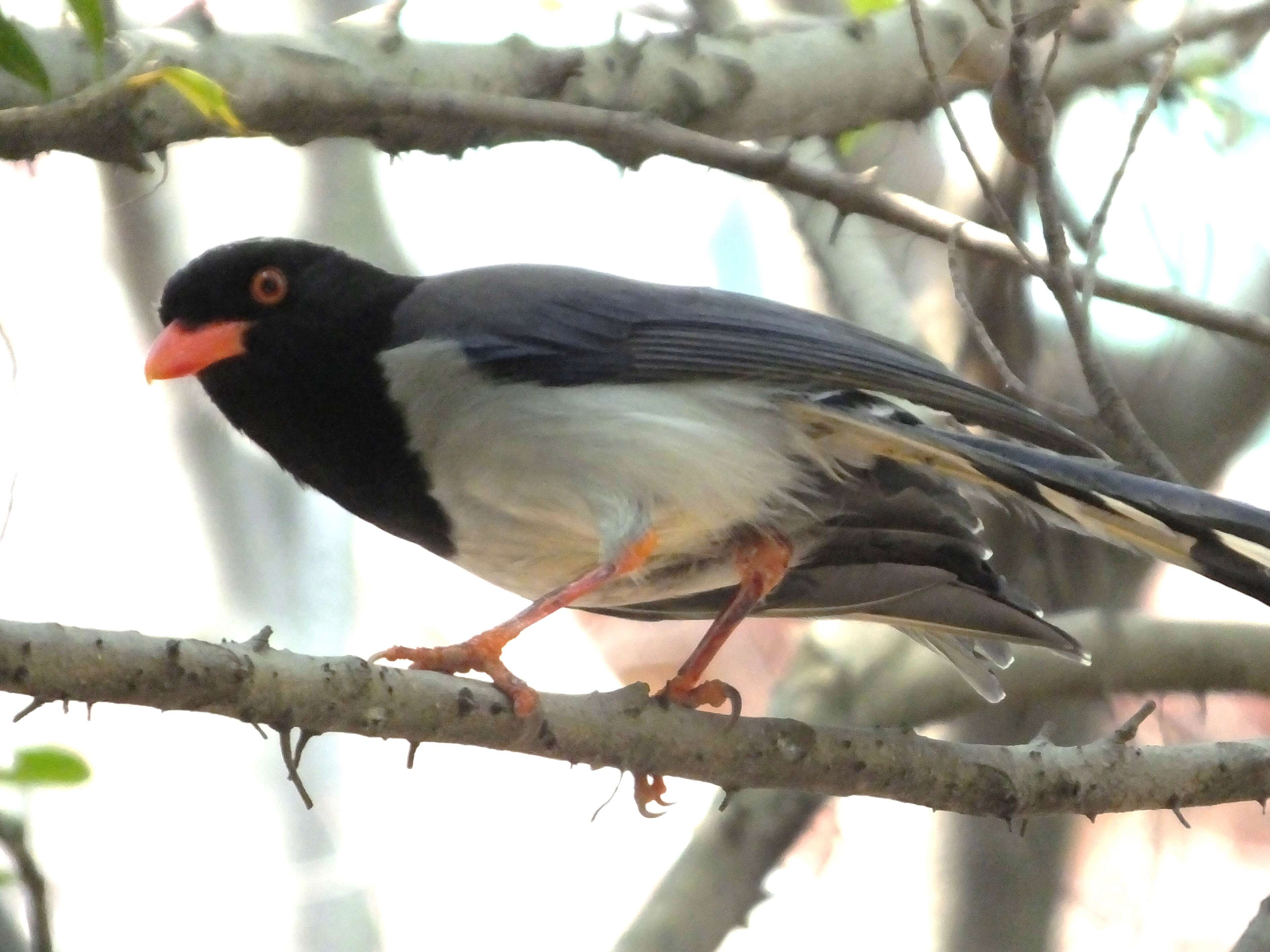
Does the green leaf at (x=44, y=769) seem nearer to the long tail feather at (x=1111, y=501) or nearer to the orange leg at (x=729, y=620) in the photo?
the orange leg at (x=729, y=620)

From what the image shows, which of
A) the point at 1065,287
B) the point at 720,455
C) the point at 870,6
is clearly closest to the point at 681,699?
the point at 720,455

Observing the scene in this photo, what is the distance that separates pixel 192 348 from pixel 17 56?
1344mm

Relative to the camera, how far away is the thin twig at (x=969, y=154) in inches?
125

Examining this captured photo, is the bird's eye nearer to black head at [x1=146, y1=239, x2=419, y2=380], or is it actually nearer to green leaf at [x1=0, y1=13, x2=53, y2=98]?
black head at [x1=146, y1=239, x2=419, y2=380]

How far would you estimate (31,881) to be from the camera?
226cm

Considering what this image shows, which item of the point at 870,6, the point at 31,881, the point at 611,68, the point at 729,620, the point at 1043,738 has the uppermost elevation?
the point at 870,6

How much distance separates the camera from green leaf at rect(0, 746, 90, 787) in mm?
2672

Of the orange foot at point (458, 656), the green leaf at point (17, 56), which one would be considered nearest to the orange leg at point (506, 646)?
the orange foot at point (458, 656)

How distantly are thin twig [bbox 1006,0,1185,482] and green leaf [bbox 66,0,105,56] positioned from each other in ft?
5.94

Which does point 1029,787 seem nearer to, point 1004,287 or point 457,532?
point 457,532

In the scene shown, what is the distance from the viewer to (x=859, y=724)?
4.77 metres

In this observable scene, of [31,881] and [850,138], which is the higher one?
[850,138]

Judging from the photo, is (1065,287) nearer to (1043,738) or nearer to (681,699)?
(1043,738)

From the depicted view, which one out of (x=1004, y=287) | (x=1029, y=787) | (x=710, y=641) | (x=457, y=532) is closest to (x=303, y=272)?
(x=457, y=532)
